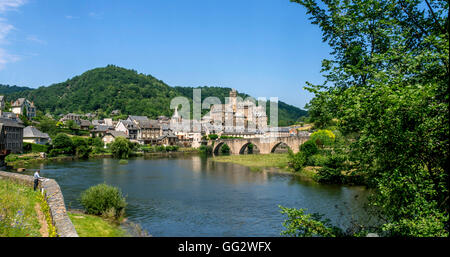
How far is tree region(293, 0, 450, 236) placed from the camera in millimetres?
7262

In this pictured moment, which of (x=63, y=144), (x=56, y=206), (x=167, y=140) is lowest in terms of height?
(x=56, y=206)

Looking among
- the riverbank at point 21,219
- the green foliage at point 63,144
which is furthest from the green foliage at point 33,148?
the riverbank at point 21,219

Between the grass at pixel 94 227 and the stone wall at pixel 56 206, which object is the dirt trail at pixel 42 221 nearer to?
the stone wall at pixel 56 206

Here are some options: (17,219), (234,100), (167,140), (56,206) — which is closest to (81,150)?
(167,140)

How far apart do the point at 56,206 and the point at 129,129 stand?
92782 mm

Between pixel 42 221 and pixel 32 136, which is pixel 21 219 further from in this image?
pixel 32 136

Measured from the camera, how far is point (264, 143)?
242ft

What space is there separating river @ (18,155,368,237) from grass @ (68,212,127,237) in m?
2.01

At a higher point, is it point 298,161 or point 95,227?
point 298,161

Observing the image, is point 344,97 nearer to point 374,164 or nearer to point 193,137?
point 374,164

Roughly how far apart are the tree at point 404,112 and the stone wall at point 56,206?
9.71m

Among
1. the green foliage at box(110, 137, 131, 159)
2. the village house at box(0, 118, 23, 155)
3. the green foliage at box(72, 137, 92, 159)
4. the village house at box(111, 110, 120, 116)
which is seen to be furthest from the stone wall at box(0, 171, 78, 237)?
the village house at box(111, 110, 120, 116)

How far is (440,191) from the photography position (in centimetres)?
777
